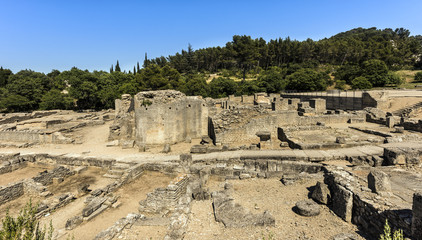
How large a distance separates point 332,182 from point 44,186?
41.4 feet

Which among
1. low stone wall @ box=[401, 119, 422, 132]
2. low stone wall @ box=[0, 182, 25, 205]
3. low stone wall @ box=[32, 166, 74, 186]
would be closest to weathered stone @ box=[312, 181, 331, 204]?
low stone wall @ box=[401, 119, 422, 132]

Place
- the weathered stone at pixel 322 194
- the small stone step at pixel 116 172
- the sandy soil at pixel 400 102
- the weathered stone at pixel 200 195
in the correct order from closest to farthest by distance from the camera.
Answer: the weathered stone at pixel 322 194 → the weathered stone at pixel 200 195 → the small stone step at pixel 116 172 → the sandy soil at pixel 400 102

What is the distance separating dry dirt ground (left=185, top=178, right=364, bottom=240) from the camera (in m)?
5.27

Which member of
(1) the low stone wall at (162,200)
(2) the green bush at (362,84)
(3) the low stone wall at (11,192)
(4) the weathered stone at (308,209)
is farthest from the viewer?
(2) the green bush at (362,84)

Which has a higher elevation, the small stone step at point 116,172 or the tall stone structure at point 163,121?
the tall stone structure at point 163,121

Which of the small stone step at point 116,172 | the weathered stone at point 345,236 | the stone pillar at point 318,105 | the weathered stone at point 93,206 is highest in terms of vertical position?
the stone pillar at point 318,105

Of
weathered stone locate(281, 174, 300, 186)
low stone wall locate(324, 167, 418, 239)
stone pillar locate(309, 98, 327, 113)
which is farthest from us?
stone pillar locate(309, 98, 327, 113)

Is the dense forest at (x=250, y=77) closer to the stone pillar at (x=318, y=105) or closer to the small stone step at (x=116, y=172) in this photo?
the stone pillar at (x=318, y=105)

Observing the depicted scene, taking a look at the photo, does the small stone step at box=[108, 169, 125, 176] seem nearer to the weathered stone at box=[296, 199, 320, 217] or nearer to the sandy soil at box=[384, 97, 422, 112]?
the weathered stone at box=[296, 199, 320, 217]

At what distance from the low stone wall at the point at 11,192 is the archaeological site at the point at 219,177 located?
0.05 meters

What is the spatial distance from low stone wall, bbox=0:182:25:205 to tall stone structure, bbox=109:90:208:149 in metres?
6.46

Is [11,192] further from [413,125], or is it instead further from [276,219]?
[413,125]

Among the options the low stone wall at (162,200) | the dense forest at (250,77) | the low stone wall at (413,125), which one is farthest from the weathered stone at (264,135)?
the dense forest at (250,77)

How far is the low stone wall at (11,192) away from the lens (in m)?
9.75
